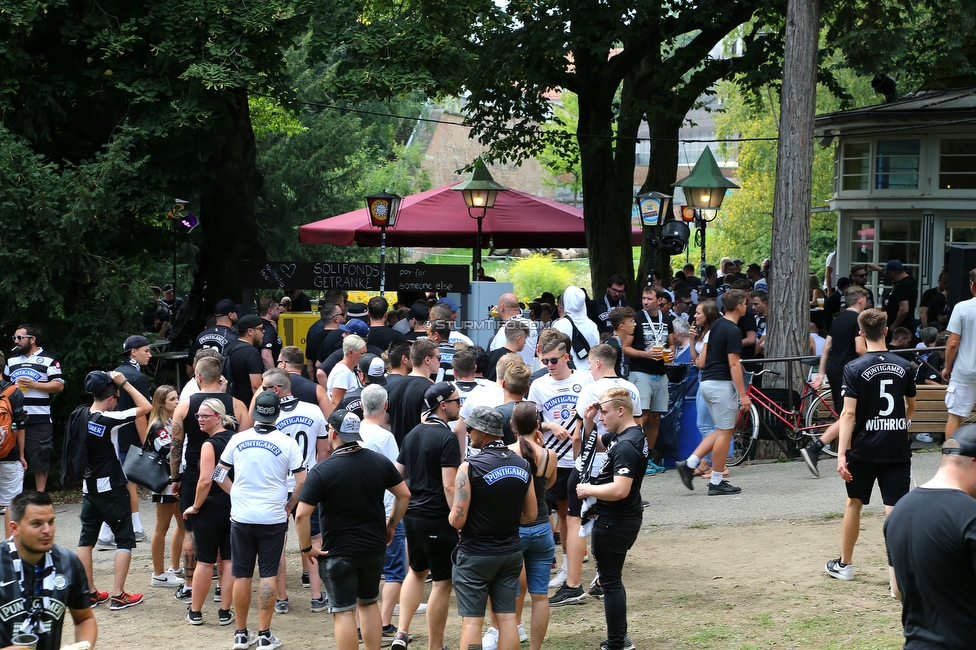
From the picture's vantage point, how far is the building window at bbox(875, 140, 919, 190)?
1855cm

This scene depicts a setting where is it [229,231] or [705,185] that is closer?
[229,231]

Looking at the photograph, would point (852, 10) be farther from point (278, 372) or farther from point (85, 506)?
point (85, 506)

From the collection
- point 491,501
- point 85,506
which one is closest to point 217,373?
point 85,506

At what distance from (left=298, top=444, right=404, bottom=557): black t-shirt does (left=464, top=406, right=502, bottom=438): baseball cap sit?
27.1 inches

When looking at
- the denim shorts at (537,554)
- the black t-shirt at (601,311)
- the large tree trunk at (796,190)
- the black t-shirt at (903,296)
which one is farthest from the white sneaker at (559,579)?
the black t-shirt at (903,296)

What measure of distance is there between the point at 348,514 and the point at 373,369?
2.14 m

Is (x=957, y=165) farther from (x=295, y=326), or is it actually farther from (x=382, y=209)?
(x=295, y=326)

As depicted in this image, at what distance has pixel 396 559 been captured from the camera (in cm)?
698

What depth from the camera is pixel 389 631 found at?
6895 millimetres

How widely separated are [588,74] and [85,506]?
13.5 meters

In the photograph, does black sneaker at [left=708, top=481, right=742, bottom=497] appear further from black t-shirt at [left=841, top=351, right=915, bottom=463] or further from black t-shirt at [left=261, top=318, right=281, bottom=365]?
black t-shirt at [left=261, top=318, right=281, bottom=365]

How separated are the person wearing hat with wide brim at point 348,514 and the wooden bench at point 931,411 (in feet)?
26.3

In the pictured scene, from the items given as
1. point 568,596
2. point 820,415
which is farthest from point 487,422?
point 820,415

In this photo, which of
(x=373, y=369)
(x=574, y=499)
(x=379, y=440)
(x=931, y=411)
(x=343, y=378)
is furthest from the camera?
(x=931, y=411)
